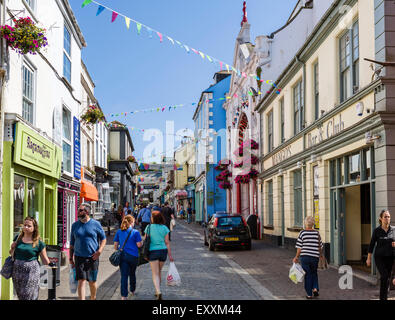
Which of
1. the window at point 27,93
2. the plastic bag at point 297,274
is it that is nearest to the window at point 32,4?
the window at point 27,93

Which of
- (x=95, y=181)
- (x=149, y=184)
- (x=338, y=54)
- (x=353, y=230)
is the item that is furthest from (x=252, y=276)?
(x=149, y=184)

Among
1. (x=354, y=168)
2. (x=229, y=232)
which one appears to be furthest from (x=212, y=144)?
(x=354, y=168)

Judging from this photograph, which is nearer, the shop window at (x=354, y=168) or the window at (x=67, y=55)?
the shop window at (x=354, y=168)

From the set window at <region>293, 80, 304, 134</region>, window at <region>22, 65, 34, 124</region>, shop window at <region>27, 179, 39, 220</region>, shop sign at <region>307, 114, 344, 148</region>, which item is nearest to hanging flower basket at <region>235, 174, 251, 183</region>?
window at <region>293, 80, 304, 134</region>

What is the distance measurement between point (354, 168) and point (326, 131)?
90.1 inches

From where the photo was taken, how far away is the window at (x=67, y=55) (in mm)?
16203

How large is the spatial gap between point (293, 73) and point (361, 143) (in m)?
7.72

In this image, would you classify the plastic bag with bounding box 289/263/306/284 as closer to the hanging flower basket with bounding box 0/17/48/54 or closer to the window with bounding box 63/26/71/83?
the hanging flower basket with bounding box 0/17/48/54

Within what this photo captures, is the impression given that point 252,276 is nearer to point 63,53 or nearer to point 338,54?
point 338,54

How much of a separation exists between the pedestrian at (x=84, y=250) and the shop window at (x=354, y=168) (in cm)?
734

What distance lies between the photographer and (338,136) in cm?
1379

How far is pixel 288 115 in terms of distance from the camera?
2009 cm

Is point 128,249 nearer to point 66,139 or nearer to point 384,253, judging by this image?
point 384,253

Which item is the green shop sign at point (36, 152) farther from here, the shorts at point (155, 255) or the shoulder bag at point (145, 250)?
the shorts at point (155, 255)
